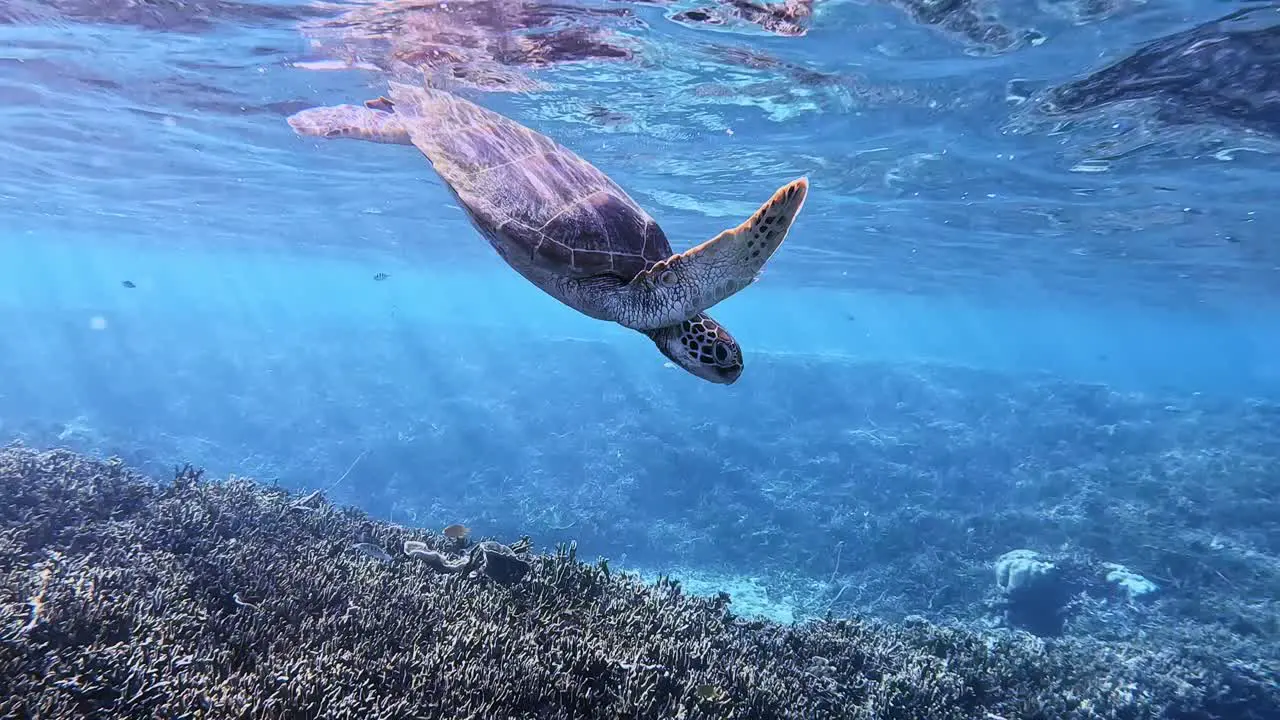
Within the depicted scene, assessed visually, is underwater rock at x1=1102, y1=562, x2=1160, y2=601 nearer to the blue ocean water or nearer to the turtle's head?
the blue ocean water

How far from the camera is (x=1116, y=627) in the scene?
1287 centimetres

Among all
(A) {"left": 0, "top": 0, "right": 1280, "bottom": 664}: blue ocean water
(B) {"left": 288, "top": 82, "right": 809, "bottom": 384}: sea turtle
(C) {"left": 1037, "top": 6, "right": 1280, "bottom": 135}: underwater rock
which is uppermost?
(C) {"left": 1037, "top": 6, "right": 1280, "bottom": 135}: underwater rock

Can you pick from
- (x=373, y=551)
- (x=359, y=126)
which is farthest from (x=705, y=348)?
(x=373, y=551)

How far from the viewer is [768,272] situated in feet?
130

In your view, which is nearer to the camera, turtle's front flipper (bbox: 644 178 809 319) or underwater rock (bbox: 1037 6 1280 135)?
turtle's front flipper (bbox: 644 178 809 319)

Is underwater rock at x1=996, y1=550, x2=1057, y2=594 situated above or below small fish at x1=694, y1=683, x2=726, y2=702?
below

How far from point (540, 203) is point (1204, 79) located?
1309cm

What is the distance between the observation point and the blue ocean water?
12000mm

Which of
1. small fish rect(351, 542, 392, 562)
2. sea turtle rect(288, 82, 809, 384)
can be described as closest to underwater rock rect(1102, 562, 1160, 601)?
sea turtle rect(288, 82, 809, 384)

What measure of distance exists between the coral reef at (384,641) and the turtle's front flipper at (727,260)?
2925 millimetres

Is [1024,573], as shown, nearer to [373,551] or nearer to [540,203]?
[373,551]

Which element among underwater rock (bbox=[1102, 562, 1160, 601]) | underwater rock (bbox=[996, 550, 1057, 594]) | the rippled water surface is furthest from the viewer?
underwater rock (bbox=[996, 550, 1057, 594])

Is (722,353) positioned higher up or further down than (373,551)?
higher up

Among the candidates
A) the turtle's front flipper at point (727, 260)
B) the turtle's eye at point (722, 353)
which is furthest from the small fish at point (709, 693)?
the turtle's front flipper at point (727, 260)
